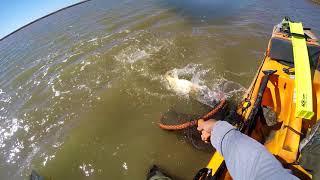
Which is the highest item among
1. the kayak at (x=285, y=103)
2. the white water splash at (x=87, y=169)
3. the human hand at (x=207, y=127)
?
the human hand at (x=207, y=127)

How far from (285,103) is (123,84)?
16.1 ft

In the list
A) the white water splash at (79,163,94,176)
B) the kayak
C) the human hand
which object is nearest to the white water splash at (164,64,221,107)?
the kayak

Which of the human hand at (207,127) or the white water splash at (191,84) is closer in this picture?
the human hand at (207,127)

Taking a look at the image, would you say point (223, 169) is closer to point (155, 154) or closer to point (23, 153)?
point (155, 154)

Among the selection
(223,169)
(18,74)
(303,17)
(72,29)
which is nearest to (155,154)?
(223,169)

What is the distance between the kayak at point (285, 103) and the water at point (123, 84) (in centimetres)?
137

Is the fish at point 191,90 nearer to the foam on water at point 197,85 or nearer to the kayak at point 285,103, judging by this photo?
the foam on water at point 197,85

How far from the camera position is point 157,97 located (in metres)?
7.11

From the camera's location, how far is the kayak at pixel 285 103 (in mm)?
3580

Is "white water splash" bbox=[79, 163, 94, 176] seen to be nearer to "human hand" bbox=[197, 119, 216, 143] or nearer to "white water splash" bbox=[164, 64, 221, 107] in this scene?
"white water splash" bbox=[164, 64, 221, 107]

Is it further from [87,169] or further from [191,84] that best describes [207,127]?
[191,84]

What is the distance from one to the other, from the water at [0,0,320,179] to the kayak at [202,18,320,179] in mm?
1371

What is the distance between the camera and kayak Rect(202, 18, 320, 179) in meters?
3.58

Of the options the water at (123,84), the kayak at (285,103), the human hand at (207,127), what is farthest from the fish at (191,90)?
the human hand at (207,127)
